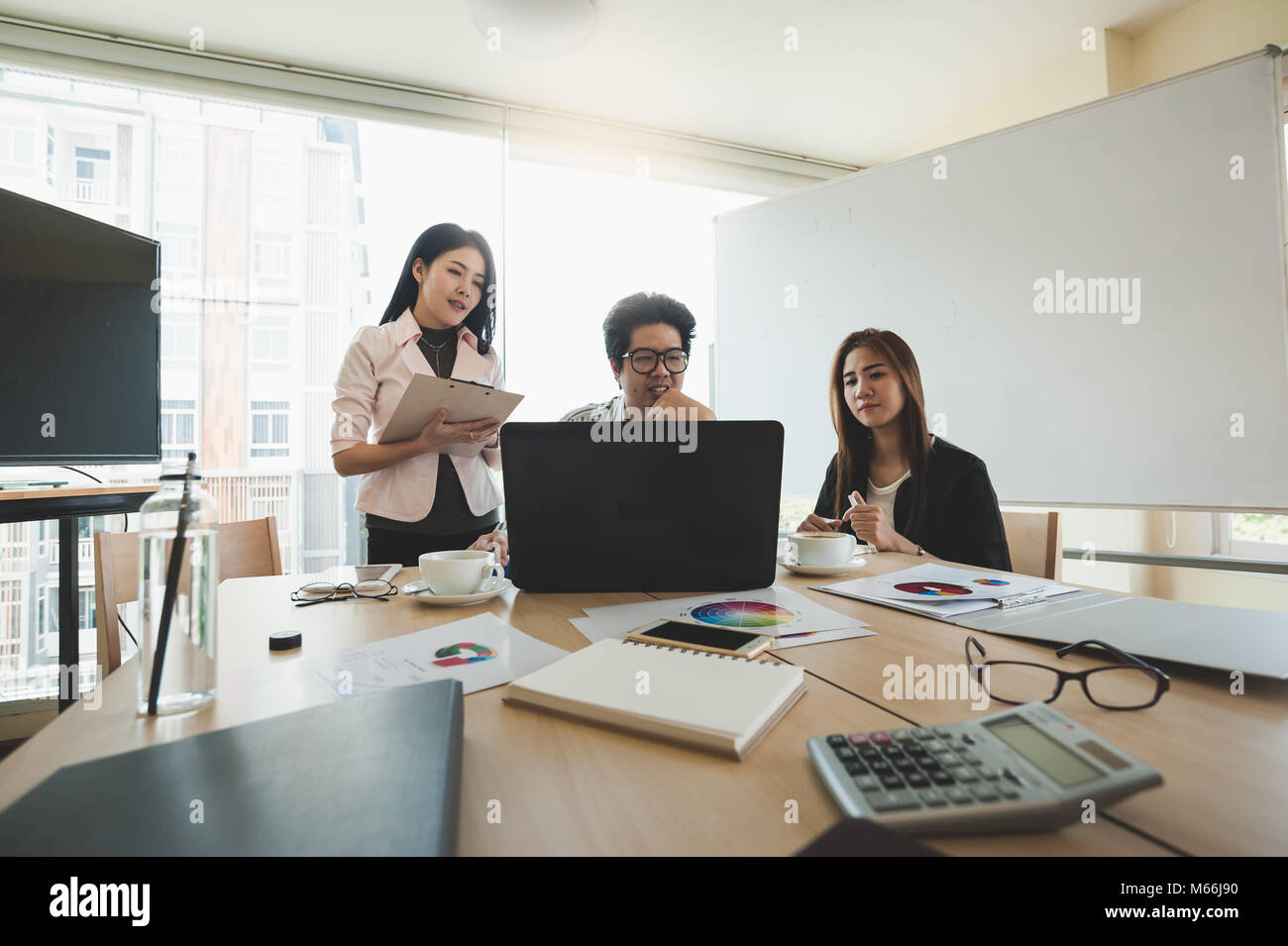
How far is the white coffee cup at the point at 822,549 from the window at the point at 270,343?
92.2 inches

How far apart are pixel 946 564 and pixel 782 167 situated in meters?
2.83

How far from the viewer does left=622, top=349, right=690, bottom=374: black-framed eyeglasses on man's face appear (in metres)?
1.87

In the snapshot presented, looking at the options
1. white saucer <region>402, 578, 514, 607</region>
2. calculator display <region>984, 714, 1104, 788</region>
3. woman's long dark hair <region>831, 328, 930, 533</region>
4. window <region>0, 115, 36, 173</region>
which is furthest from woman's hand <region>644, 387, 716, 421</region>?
window <region>0, 115, 36, 173</region>

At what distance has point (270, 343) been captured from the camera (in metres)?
2.54

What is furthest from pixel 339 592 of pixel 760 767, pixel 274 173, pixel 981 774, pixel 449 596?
pixel 274 173

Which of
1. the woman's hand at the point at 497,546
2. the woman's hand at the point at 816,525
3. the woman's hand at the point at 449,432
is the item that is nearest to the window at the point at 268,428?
the woman's hand at the point at 449,432

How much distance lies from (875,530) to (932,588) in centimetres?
48

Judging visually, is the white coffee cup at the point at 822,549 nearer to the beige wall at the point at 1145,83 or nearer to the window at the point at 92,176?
the beige wall at the point at 1145,83

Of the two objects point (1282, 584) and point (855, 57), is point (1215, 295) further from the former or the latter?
point (855, 57)

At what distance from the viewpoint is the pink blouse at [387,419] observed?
64.5 inches

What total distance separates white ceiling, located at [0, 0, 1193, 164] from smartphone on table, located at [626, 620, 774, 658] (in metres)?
2.35
